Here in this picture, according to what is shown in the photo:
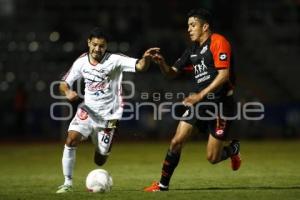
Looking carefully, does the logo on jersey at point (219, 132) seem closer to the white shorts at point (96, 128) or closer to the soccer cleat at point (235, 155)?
the soccer cleat at point (235, 155)

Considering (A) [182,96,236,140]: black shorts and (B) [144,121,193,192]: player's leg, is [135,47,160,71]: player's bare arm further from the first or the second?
(B) [144,121,193,192]: player's leg

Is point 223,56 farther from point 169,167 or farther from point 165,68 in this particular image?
point 169,167

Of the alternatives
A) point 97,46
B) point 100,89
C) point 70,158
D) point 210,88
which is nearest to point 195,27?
point 210,88

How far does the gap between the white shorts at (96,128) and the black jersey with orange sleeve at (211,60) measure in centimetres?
141

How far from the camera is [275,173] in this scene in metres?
11.9

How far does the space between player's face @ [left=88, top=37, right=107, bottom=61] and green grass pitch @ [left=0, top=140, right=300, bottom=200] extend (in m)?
1.94

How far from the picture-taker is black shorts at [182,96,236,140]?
369 inches

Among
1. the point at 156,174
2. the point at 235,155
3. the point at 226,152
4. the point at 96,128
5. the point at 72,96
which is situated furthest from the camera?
the point at 156,174

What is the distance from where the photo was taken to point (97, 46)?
9.44 metres

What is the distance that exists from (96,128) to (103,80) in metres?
0.70

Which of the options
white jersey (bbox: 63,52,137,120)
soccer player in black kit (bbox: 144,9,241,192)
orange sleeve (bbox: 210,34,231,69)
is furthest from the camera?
white jersey (bbox: 63,52,137,120)

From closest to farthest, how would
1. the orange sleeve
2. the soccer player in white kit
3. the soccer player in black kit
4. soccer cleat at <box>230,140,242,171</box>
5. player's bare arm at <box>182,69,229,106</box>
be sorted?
player's bare arm at <box>182,69,229,106</box> → the orange sleeve → the soccer player in black kit → the soccer player in white kit → soccer cleat at <box>230,140,242,171</box>

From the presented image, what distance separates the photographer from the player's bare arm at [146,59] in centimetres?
917

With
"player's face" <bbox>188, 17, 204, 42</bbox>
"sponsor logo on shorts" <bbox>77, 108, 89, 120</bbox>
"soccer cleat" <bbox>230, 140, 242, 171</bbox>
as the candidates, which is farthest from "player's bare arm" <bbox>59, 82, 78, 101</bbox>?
"soccer cleat" <bbox>230, 140, 242, 171</bbox>
